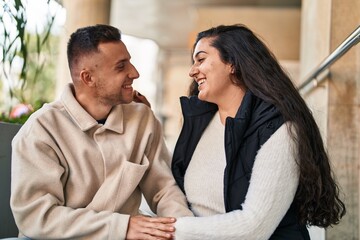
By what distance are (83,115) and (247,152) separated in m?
0.60

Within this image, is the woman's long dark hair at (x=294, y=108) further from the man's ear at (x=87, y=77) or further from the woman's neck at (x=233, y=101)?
the man's ear at (x=87, y=77)

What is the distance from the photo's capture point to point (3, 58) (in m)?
2.14

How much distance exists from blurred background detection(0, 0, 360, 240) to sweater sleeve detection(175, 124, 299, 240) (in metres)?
0.49

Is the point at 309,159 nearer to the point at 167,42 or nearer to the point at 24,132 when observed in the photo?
the point at 24,132

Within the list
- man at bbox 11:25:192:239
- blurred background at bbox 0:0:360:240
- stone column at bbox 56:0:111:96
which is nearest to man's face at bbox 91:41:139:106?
man at bbox 11:25:192:239

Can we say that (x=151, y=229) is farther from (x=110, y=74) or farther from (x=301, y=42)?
(x=301, y=42)

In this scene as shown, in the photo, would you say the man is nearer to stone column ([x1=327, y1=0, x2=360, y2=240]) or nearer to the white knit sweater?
the white knit sweater

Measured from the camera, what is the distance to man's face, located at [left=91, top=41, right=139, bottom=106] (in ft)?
6.36

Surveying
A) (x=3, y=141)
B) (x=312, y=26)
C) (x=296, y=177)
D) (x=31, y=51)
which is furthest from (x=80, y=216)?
(x=312, y=26)

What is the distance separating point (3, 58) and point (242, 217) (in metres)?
1.18

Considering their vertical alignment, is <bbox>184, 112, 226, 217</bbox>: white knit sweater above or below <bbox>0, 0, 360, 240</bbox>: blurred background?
below

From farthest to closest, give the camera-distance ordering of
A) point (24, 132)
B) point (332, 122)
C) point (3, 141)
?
point (332, 122)
point (3, 141)
point (24, 132)

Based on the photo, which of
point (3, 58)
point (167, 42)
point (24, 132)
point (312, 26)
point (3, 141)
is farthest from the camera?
point (167, 42)

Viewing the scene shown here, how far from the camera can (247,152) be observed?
175 centimetres
